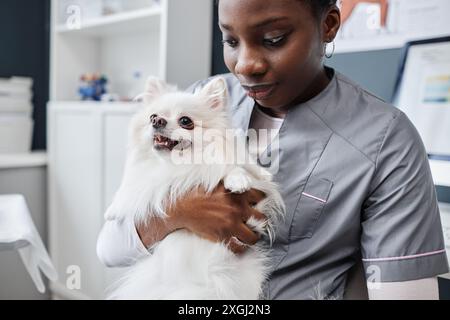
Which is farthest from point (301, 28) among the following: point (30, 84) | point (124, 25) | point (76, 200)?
point (30, 84)

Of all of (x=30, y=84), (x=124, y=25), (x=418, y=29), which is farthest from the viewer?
(x=30, y=84)

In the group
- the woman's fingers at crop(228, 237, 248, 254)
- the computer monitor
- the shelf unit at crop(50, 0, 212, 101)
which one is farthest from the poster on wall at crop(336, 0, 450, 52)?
the woman's fingers at crop(228, 237, 248, 254)

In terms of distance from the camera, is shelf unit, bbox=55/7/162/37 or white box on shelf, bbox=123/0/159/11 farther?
white box on shelf, bbox=123/0/159/11

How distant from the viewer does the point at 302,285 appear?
75cm

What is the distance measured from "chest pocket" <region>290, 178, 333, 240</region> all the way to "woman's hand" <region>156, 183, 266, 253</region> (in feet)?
0.21

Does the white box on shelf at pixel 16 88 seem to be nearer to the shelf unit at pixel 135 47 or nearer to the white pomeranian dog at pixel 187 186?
the shelf unit at pixel 135 47

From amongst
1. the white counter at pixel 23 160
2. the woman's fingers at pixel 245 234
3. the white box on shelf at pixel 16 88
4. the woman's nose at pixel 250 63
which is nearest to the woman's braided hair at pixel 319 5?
the woman's nose at pixel 250 63

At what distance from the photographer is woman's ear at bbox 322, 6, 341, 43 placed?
737 mm

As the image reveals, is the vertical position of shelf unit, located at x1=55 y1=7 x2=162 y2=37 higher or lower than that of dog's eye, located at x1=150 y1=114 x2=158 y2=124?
higher

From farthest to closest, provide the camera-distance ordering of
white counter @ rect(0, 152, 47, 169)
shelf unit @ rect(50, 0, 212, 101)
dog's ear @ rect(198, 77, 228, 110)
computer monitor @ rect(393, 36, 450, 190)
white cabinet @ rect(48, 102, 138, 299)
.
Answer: white counter @ rect(0, 152, 47, 169), white cabinet @ rect(48, 102, 138, 299), shelf unit @ rect(50, 0, 212, 101), computer monitor @ rect(393, 36, 450, 190), dog's ear @ rect(198, 77, 228, 110)

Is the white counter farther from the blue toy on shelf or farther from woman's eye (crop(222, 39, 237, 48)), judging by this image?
woman's eye (crop(222, 39, 237, 48))

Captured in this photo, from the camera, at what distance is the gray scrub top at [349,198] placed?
0.70 meters

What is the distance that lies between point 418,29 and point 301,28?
0.50 meters
